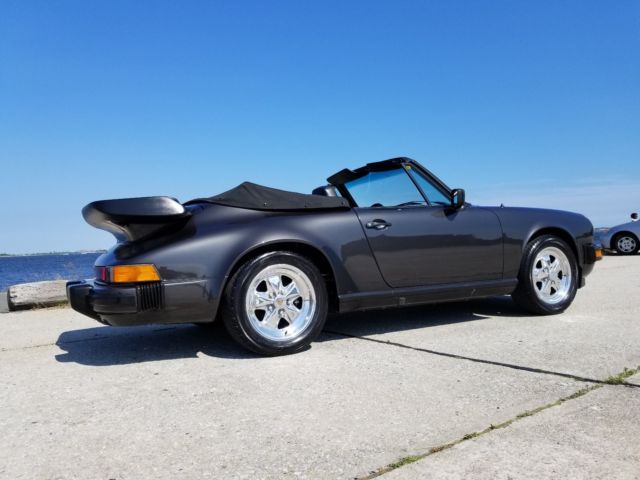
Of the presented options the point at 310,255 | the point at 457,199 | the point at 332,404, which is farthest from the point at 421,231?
the point at 332,404

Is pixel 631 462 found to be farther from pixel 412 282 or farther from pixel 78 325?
pixel 78 325

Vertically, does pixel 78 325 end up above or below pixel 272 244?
below

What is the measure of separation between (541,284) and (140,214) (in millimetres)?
3318

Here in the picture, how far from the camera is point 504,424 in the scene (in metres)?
2.00

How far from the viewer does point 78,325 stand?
485cm

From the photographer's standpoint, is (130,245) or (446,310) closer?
(130,245)

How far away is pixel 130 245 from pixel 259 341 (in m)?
1.00

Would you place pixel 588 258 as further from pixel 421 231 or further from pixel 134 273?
pixel 134 273

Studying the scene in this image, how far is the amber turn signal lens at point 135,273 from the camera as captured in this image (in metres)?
2.99

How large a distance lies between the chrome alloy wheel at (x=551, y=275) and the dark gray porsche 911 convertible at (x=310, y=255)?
0.04 feet

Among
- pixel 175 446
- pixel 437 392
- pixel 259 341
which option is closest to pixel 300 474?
pixel 175 446

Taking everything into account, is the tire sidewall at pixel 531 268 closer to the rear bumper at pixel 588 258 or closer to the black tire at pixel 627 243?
the rear bumper at pixel 588 258

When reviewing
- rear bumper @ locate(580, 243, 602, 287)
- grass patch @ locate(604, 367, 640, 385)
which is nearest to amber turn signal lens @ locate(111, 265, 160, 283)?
grass patch @ locate(604, 367, 640, 385)

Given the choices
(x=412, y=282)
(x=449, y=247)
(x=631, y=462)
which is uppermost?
(x=449, y=247)
